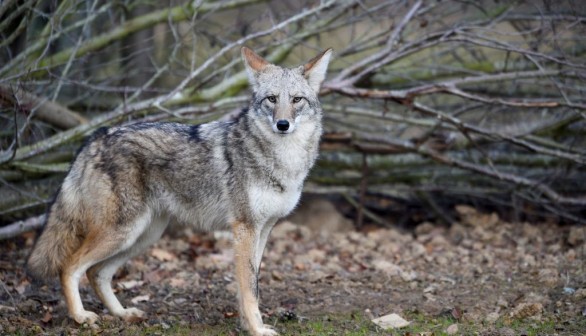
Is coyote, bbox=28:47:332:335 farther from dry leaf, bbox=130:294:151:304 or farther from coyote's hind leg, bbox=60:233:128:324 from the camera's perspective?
dry leaf, bbox=130:294:151:304

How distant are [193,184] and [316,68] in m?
1.52

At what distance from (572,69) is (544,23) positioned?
645mm

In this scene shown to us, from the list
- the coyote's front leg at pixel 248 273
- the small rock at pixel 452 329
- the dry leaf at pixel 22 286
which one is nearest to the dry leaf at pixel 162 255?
the dry leaf at pixel 22 286

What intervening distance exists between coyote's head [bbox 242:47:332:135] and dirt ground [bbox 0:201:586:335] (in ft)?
5.77

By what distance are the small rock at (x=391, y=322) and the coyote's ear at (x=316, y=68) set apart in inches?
83.8

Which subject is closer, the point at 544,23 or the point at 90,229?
the point at 90,229

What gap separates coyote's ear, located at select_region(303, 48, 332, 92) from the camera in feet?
20.5

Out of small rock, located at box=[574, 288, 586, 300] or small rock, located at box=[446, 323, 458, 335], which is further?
small rock, located at box=[574, 288, 586, 300]

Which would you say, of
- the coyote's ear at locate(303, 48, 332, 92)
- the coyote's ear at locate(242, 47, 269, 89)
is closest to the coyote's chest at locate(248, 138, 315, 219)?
the coyote's ear at locate(303, 48, 332, 92)

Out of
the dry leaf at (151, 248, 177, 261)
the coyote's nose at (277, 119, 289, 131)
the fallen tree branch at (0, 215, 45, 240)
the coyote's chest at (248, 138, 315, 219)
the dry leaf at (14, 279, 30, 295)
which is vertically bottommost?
→ the dry leaf at (151, 248, 177, 261)

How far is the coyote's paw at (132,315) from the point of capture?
6145 mm

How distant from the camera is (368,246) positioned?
930cm

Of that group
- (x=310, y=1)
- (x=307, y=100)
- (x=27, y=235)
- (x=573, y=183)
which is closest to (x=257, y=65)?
(x=307, y=100)

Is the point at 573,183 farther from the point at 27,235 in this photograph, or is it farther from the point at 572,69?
the point at 27,235
